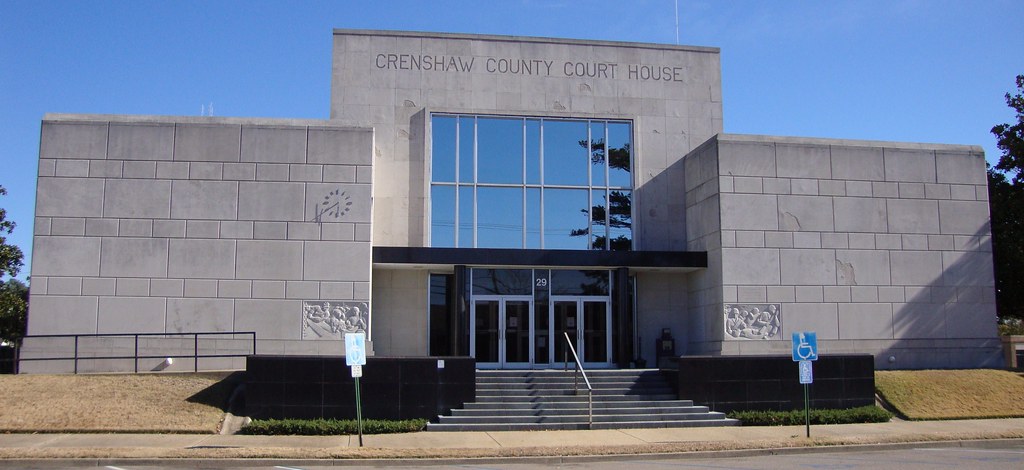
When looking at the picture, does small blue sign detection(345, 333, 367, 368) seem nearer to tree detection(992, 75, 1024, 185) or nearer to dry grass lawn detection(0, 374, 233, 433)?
dry grass lawn detection(0, 374, 233, 433)

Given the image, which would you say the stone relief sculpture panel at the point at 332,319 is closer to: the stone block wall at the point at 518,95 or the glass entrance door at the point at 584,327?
the stone block wall at the point at 518,95

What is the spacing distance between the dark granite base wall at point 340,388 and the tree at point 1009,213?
68.8 feet

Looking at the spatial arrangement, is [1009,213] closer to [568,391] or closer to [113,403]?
[568,391]

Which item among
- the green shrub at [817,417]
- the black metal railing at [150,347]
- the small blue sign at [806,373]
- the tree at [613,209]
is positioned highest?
the tree at [613,209]

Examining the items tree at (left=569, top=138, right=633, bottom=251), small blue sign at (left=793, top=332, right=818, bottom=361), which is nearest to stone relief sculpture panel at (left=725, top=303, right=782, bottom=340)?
tree at (left=569, top=138, right=633, bottom=251)

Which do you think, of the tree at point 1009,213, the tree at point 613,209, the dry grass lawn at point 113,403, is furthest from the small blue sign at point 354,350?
the tree at point 1009,213

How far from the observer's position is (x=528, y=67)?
2716 cm

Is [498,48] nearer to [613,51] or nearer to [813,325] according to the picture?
[613,51]

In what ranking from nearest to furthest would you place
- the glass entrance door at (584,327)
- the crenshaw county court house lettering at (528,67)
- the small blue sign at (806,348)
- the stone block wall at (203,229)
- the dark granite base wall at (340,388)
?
1. the small blue sign at (806,348)
2. the dark granite base wall at (340,388)
3. the stone block wall at (203,229)
4. the glass entrance door at (584,327)
5. the crenshaw county court house lettering at (528,67)

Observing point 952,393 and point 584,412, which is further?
point 952,393

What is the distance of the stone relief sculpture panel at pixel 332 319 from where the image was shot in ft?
76.7

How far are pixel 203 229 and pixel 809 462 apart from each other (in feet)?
53.4

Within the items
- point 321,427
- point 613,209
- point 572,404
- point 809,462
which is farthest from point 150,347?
point 809,462

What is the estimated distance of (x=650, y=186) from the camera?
2717 centimetres
